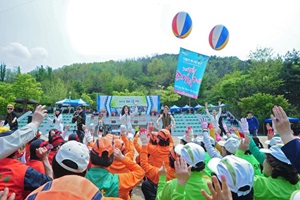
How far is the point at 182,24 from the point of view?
12.1 metres

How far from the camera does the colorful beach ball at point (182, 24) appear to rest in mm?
12117

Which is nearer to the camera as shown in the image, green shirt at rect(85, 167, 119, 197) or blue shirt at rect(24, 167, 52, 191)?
blue shirt at rect(24, 167, 52, 191)

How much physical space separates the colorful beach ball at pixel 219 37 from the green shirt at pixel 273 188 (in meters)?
10.3

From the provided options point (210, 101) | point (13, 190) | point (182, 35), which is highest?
point (182, 35)

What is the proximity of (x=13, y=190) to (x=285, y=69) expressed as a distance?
110ft

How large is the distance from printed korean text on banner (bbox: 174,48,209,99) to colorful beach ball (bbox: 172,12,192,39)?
3.94 meters

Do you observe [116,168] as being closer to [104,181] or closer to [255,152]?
[104,181]

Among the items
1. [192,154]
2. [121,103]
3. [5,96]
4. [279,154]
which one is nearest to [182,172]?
[192,154]

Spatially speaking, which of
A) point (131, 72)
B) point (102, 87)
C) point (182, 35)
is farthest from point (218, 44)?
point (131, 72)

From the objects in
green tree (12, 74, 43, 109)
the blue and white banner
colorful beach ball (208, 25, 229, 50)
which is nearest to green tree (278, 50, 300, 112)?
the blue and white banner

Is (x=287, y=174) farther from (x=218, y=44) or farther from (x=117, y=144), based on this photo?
(x=218, y=44)

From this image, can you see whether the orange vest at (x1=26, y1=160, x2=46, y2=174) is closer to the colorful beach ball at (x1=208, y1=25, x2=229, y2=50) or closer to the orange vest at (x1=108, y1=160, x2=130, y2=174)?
the orange vest at (x1=108, y1=160, x2=130, y2=174)

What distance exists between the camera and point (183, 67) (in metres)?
16.4

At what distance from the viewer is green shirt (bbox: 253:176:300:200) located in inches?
95.3
